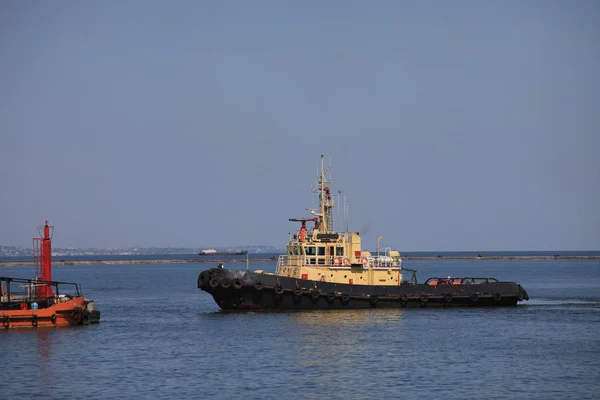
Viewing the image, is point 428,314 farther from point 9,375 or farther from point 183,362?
point 9,375

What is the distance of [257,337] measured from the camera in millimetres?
39969

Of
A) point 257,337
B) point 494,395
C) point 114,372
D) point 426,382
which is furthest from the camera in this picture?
point 257,337

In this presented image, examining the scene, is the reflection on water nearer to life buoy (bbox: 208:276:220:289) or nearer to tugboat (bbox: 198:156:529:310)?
tugboat (bbox: 198:156:529:310)

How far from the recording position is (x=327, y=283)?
4950 centimetres

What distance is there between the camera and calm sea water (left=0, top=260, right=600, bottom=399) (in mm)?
28141

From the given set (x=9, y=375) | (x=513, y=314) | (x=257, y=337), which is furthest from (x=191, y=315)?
(x=9, y=375)

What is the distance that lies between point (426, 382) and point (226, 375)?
6.83 meters

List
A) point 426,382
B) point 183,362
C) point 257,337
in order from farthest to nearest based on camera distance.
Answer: point 257,337 → point 183,362 → point 426,382

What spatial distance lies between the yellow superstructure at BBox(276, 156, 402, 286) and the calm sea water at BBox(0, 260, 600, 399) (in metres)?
2.58

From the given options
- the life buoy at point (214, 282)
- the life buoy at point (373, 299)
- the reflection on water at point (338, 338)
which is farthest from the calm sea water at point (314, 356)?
the life buoy at point (214, 282)

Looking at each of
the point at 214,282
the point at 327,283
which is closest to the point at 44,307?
the point at 214,282

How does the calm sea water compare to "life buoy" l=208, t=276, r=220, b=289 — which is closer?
the calm sea water

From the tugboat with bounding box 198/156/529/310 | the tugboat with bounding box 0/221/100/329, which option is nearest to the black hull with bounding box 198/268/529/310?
the tugboat with bounding box 198/156/529/310

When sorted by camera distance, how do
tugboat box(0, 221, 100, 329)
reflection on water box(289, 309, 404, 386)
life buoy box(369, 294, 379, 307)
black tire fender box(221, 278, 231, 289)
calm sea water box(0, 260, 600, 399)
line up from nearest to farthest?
calm sea water box(0, 260, 600, 399) < reflection on water box(289, 309, 404, 386) < tugboat box(0, 221, 100, 329) < black tire fender box(221, 278, 231, 289) < life buoy box(369, 294, 379, 307)
